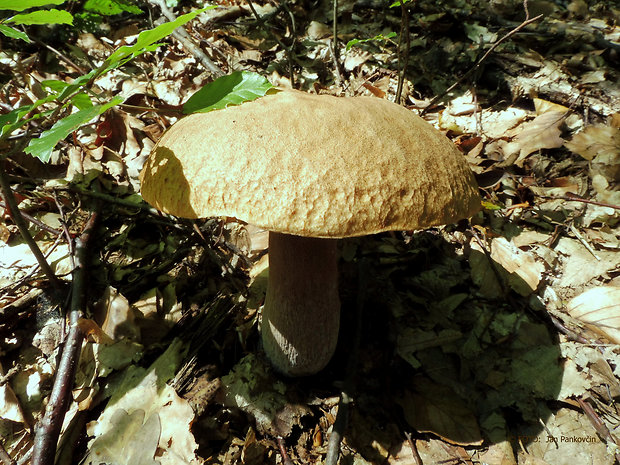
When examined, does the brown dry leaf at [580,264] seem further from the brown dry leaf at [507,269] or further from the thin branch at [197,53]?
the thin branch at [197,53]

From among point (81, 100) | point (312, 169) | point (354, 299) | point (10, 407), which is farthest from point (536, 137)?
point (10, 407)

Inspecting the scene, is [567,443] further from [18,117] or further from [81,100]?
[18,117]

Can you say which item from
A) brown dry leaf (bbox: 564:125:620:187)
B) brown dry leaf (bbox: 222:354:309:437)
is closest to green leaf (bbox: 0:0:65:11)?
brown dry leaf (bbox: 222:354:309:437)

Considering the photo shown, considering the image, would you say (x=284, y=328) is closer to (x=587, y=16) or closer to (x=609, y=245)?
(x=609, y=245)

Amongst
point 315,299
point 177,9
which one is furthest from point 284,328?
point 177,9

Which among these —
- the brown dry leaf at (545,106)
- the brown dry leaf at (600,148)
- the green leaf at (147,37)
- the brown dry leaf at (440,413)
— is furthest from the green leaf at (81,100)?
the brown dry leaf at (545,106)

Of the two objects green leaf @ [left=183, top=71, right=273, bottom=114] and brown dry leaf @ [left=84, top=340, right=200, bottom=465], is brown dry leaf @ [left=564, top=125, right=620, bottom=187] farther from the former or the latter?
brown dry leaf @ [left=84, top=340, right=200, bottom=465]

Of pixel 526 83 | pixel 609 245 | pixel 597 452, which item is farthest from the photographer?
pixel 526 83

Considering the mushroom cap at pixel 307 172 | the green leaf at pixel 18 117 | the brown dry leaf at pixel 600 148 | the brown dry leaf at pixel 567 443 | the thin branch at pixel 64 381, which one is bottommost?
the brown dry leaf at pixel 567 443
